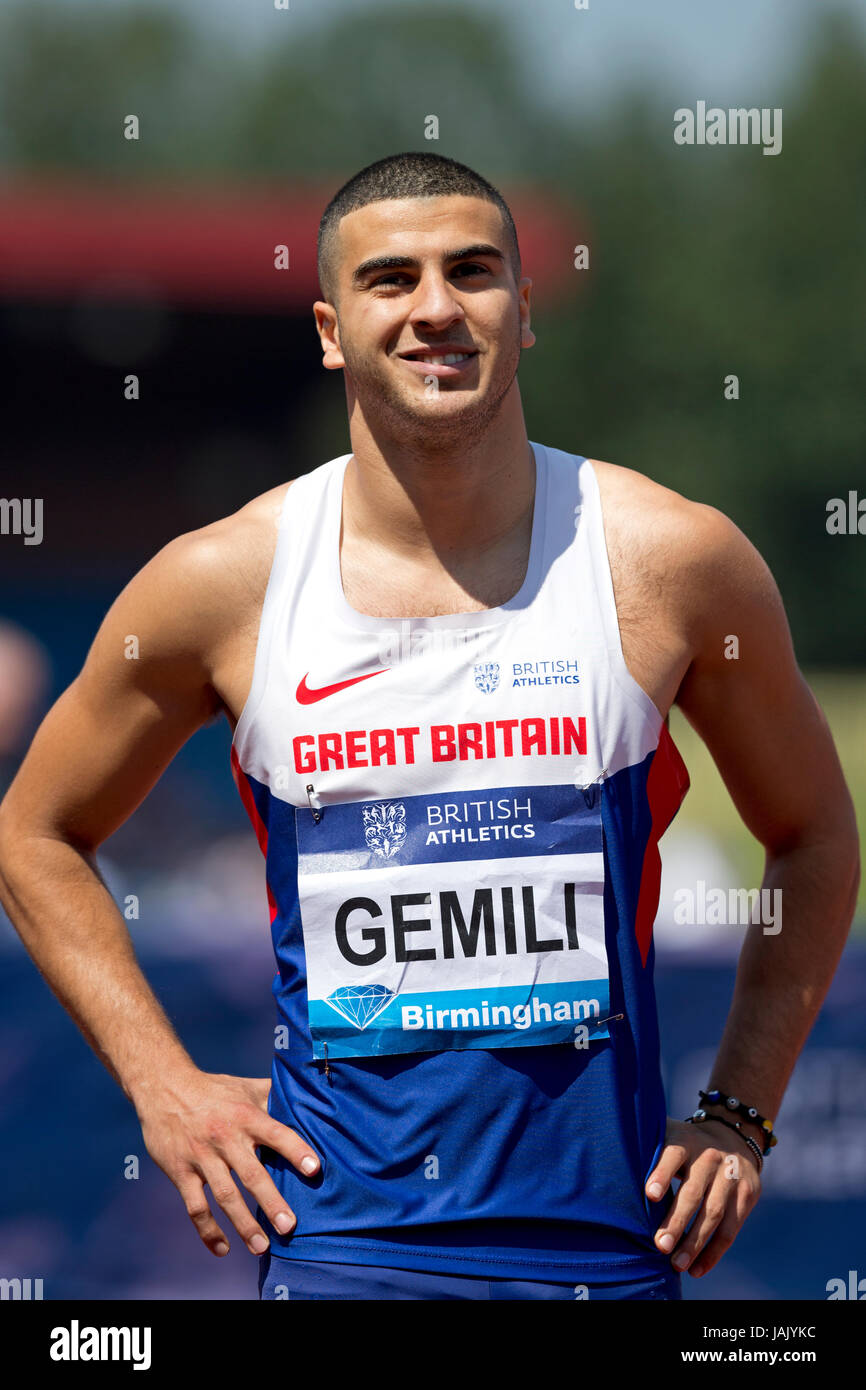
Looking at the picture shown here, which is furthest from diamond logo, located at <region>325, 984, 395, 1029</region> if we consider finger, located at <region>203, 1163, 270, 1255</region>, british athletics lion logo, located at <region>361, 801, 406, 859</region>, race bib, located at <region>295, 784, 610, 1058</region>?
finger, located at <region>203, 1163, 270, 1255</region>

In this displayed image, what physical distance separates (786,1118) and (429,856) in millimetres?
4919

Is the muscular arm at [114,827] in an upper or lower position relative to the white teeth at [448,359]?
lower

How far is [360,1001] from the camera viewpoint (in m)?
2.51

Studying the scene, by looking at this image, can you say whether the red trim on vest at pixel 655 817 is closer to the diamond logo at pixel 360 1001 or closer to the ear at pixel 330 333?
the diamond logo at pixel 360 1001

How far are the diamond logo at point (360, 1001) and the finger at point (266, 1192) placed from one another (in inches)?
12.0

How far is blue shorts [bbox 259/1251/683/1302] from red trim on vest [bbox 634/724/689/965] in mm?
519

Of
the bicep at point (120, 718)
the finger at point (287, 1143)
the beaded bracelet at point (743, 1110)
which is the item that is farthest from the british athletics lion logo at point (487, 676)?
the beaded bracelet at point (743, 1110)

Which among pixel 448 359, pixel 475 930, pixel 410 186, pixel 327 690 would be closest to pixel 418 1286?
pixel 475 930

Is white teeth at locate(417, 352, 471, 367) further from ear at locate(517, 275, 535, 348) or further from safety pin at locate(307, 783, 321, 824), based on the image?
safety pin at locate(307, 783, 321, 824)

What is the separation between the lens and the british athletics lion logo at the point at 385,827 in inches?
99.7

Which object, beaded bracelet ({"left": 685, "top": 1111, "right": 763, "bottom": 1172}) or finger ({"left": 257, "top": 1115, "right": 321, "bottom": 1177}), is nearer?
finger ({"left": 257, "top": 1115, "right": 321, "bottom": 1177})

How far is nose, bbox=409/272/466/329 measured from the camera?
8.21 ft

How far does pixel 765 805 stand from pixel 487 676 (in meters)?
0.63
